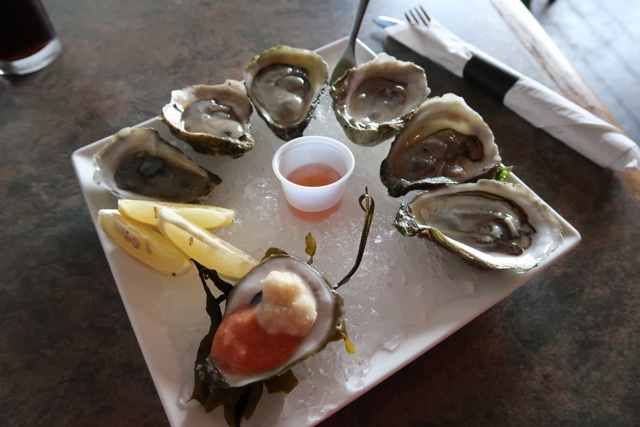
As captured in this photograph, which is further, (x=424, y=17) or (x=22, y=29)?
(x=424, y=17)

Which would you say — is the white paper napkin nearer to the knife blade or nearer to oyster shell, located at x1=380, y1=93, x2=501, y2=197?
the knife blade

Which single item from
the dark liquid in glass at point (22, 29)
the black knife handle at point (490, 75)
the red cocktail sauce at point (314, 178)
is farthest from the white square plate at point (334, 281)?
the dark liquid in glass at point (22, 29)

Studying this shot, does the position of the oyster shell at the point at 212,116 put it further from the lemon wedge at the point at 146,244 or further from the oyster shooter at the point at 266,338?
the oyster shooter at the point at 266,338

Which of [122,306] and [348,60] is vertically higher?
[348,60]

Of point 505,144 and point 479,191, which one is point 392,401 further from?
point 505,144

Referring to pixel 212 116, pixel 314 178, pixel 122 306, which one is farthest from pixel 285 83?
pixel 122 306

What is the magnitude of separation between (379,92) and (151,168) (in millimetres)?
697

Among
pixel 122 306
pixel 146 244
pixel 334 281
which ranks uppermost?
pixel 146 244

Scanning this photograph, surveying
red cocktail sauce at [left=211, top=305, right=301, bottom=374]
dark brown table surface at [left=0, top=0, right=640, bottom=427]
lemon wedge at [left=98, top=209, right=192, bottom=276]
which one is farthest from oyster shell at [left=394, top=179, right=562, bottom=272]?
lemon wedge at [left=98, top=209, right=192, bottom=276]

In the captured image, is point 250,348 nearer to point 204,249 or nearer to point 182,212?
point 204,249

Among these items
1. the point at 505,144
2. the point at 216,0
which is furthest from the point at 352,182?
the point at 216,0

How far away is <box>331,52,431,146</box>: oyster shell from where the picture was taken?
4.71ft

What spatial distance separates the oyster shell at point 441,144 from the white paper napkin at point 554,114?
0.34m

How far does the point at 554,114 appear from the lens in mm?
1555
